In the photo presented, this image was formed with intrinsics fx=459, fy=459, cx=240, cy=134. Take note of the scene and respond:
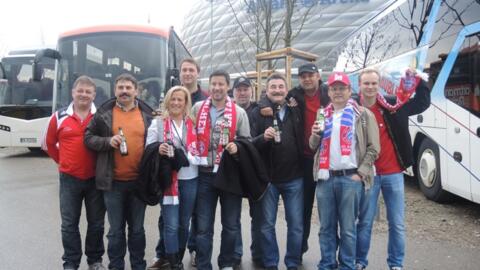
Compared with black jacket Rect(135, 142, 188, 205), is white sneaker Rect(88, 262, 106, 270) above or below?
below

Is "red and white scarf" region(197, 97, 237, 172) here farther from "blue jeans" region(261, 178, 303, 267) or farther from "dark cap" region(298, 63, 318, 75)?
"dark cap" region(298, 63, 318, 75)

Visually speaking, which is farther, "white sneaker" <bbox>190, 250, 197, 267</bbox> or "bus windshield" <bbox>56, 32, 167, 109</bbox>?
"bus windshield" <bbox>56, 32, 167, 109</bbox>

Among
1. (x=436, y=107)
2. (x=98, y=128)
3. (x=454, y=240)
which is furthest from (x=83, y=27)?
(x=454, y=240)

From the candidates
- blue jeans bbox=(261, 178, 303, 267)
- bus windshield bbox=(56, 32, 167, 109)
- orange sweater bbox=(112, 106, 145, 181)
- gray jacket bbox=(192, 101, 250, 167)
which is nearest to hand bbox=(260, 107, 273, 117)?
gray jacket bbox=(192, 101, 250, 167)

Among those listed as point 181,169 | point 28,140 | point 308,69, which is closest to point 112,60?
point 181,169

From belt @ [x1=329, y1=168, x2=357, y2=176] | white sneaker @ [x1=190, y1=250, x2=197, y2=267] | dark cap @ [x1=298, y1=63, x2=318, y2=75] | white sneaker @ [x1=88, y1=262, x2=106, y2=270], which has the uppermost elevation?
dark cap @ [x1=298, y1=63, x2=318, y2=75]

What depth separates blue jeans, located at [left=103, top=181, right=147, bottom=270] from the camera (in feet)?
13.4

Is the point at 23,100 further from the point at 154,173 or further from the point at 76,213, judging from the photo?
the point at 154,173

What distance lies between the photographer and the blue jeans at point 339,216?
3.90 metres

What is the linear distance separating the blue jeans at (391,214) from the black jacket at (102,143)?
2.28 metres

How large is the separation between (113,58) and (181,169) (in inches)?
226

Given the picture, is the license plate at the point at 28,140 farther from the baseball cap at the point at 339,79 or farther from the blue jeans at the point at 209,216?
the baseball cap at the point at 339,79

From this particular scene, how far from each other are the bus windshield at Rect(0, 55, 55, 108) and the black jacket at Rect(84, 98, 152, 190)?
11148 millimetres

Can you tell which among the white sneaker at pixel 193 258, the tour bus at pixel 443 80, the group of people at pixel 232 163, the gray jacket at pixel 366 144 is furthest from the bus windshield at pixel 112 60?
the gray jacket at pixel 366 144
